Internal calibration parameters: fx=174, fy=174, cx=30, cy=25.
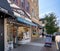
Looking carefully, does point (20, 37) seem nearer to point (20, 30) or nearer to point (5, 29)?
point (20, 30)

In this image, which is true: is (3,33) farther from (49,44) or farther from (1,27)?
(49,44)

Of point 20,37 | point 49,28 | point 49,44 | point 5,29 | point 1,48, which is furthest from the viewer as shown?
point 49,28

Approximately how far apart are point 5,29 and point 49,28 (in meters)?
18.0

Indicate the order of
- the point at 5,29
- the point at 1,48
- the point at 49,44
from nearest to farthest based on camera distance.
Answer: the point at 1,48, the point at 5,29, the point at 49,44

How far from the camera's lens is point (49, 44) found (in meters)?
19.7

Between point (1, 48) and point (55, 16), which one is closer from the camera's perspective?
point (1, 48)

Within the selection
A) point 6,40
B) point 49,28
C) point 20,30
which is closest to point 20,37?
point 20,30

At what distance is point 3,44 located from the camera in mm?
14109

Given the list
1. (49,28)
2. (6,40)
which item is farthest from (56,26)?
(6,40)

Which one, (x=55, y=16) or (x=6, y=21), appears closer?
(x=6, y=21)

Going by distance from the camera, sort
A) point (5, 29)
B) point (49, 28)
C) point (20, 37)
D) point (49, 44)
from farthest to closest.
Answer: point (49, 28), point (20, 37), point (49, 44), point (5, 29)

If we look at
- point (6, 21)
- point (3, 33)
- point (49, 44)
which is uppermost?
point (6, 21)

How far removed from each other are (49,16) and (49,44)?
13.4m

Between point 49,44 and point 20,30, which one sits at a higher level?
point 20,30
